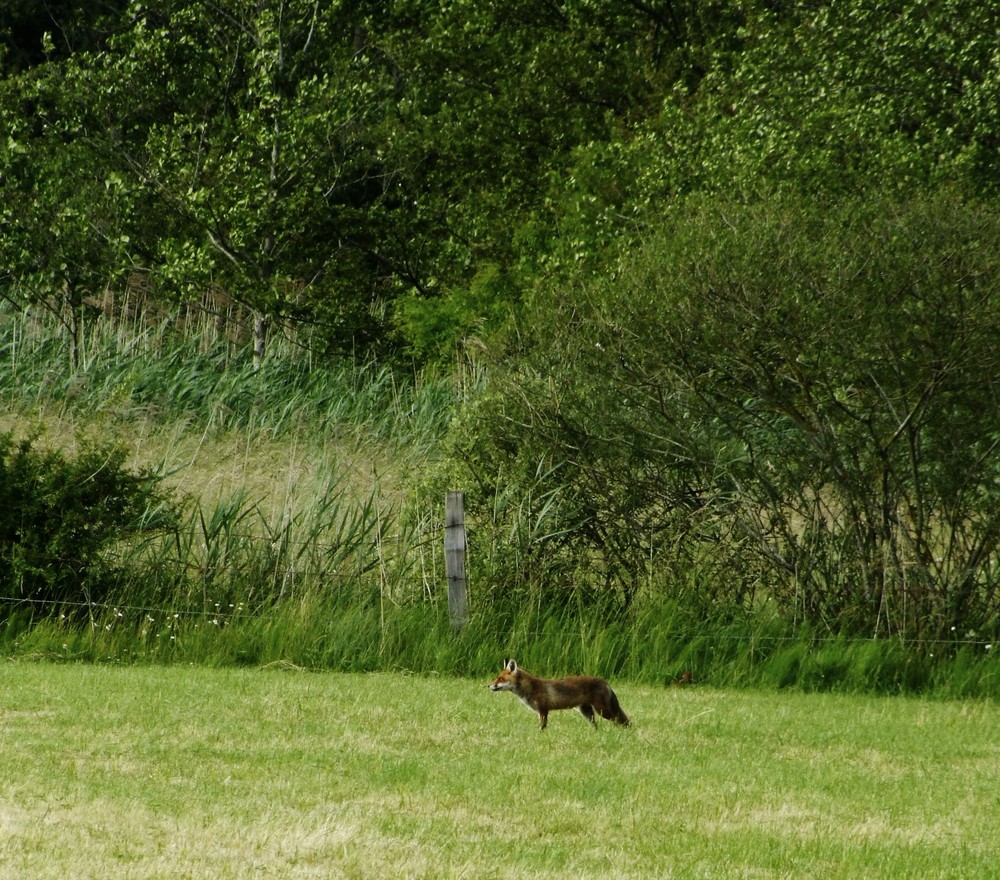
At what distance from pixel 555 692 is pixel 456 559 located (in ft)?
13.0

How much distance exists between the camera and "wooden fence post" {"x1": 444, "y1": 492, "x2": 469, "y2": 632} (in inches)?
489

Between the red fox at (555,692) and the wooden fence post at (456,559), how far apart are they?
3698 mm

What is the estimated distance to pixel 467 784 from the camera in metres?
7.34

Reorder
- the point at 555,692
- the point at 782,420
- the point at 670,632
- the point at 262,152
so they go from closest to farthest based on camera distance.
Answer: the point at 555,692
the point at 670,632
the point at 782,420
the point at 262,152

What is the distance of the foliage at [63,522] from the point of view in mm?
12430

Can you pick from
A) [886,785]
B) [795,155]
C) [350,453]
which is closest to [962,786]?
[886,785]

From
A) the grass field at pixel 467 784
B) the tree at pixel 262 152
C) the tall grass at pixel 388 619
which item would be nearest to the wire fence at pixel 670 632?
the tall grass at pixel 388 619

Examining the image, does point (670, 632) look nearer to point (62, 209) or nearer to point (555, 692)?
point (555, 692)

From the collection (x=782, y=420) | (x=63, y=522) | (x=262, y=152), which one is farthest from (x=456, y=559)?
(x=262, y=152)

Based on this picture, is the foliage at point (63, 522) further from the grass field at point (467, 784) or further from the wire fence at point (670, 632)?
the grass field at point (467, 784)

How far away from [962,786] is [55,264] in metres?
19.7

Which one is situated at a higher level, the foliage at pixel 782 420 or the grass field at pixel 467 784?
the foliage at pixel 782 420

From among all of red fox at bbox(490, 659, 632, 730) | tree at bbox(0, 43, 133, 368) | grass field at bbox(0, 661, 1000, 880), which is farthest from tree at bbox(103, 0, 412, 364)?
red fox at bbox(490, 659, 632, 730)

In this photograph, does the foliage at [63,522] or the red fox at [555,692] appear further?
the foliage at [63,522]
